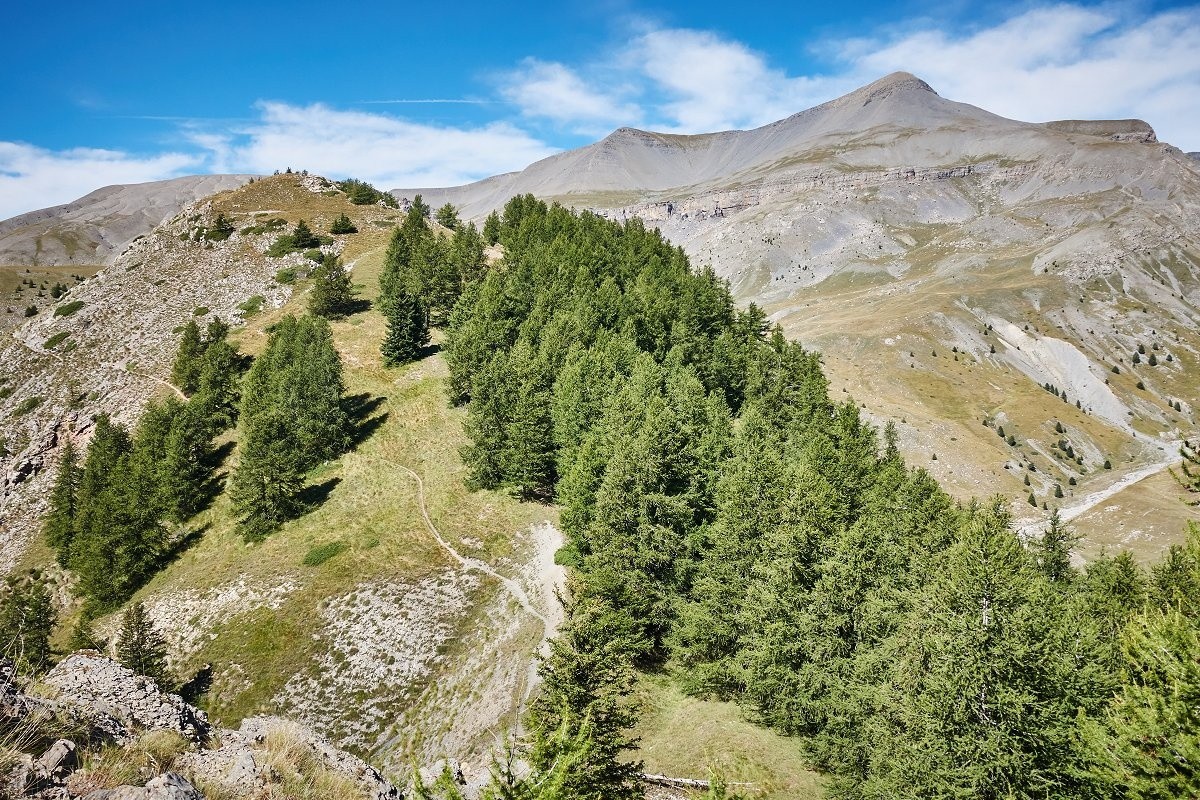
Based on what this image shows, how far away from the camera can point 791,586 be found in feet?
90.3

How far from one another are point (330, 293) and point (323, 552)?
4961 centimetres

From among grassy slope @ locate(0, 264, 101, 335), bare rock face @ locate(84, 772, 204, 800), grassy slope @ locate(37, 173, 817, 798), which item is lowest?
grassy slope @ locate(37, 173, 817, 798)

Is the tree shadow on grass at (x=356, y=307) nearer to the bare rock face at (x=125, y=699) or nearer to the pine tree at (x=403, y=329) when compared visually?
the pine tree at (x=403, y=329)

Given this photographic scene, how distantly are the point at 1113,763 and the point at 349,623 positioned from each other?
129ft

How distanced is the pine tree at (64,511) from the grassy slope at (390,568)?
297cm

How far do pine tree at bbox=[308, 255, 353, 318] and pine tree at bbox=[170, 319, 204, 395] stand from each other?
49.0 ft

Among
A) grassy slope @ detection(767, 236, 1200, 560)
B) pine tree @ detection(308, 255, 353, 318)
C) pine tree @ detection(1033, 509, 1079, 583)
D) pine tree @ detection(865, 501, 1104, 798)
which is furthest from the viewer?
grassy slope @ detection(767, 236, 1200, 560)

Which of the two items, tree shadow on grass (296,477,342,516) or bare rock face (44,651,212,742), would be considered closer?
bare rock face (44,651,212,742)

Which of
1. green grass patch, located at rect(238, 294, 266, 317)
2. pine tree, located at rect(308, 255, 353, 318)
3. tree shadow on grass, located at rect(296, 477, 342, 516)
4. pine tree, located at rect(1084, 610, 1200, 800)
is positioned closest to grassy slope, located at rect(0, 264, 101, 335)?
green grass patch, located at rect(238, 294, 266, 317)

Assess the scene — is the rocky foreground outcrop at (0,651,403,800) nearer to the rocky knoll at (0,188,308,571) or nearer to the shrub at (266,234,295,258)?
the rocky knoll at (0,188,308,571)

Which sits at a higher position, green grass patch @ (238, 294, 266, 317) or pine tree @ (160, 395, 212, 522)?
green grass patch @ (238, 294, 266, 317)

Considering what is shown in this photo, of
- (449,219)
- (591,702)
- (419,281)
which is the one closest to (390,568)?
(591,702)

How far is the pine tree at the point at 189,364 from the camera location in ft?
231

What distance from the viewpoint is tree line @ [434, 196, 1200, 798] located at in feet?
57.7
